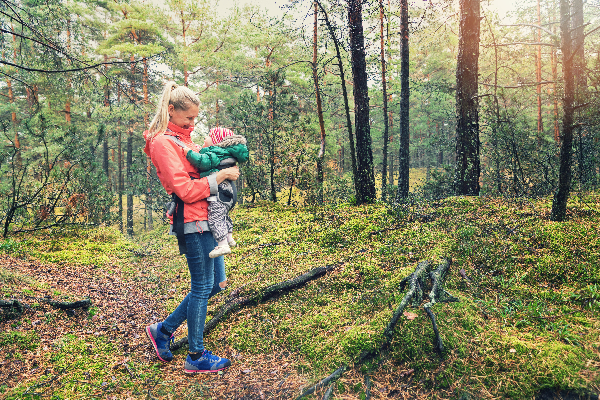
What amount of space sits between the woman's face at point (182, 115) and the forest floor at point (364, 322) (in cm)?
215

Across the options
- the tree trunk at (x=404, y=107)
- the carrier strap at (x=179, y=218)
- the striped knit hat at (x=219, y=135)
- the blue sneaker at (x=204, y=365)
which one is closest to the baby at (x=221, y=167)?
the striped knit hat at (x=219, y=135)

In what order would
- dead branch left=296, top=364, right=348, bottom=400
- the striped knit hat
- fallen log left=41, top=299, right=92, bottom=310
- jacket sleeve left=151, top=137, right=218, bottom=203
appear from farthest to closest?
fallen log left=41, top=299, right=92, bottom=310 < the striped knit hat < jacket sleeve left=151, top=137, right=218, bottom=203 < dead branch left=296, top=364, right=348, bottom=400

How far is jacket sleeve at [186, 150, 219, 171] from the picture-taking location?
2.65 m

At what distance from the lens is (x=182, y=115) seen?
9.09ft

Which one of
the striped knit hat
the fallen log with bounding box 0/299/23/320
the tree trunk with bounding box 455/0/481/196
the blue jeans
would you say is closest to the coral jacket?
the blue jeans

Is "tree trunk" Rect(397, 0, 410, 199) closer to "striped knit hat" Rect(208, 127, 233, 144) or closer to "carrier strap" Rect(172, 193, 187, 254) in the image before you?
"striped knit hat" Rect(208, 127, 233, 144)

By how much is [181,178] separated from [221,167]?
394 mm

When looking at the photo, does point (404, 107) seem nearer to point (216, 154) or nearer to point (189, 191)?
point (216, 154)

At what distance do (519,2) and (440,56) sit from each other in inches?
382

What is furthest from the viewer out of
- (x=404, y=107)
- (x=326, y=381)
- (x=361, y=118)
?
(x=404, y=107)

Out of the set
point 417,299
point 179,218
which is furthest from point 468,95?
point 179,218

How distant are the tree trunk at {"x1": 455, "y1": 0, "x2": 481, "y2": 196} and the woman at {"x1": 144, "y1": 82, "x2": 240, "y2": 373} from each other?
20.1ft

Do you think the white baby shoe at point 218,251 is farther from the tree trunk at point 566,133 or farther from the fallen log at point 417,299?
the tree trunk at point 566,133

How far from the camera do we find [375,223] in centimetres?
543
